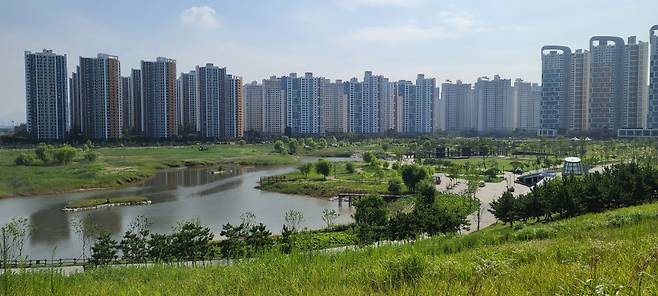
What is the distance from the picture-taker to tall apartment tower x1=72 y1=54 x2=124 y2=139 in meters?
50.2

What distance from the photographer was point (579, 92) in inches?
2544

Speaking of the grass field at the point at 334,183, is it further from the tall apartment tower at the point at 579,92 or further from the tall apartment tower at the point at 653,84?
the tall apartment tower at the point at 579,92

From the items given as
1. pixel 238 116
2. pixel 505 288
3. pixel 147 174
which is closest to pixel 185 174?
pixel 147 174

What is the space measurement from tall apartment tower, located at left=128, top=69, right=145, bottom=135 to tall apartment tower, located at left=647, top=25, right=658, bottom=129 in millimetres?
54712

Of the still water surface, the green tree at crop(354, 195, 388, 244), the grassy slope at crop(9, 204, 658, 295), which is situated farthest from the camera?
the still water surface

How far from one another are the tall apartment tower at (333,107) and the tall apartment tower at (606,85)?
33174 millimetres

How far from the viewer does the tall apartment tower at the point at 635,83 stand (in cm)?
5834

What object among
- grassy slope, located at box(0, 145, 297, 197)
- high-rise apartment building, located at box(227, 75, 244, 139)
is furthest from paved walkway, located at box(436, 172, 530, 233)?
Answer: high-rise apartment building, located at box(227, 75, 244, 139)

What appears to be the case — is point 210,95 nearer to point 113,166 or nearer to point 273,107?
point 273,107

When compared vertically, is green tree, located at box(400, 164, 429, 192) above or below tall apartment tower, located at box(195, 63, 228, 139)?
below

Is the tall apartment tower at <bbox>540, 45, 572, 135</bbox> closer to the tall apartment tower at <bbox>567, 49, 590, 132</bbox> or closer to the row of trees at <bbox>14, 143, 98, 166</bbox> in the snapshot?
the tall apartment tower at <bbox>567, 49, 590, 132</bbox>

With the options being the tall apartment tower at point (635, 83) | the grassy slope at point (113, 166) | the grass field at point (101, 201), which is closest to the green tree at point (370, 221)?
the grass field at point (101, 201)

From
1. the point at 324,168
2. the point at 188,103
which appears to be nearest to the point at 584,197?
the point at 324,168

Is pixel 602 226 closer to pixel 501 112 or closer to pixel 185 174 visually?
pixel 185 174
